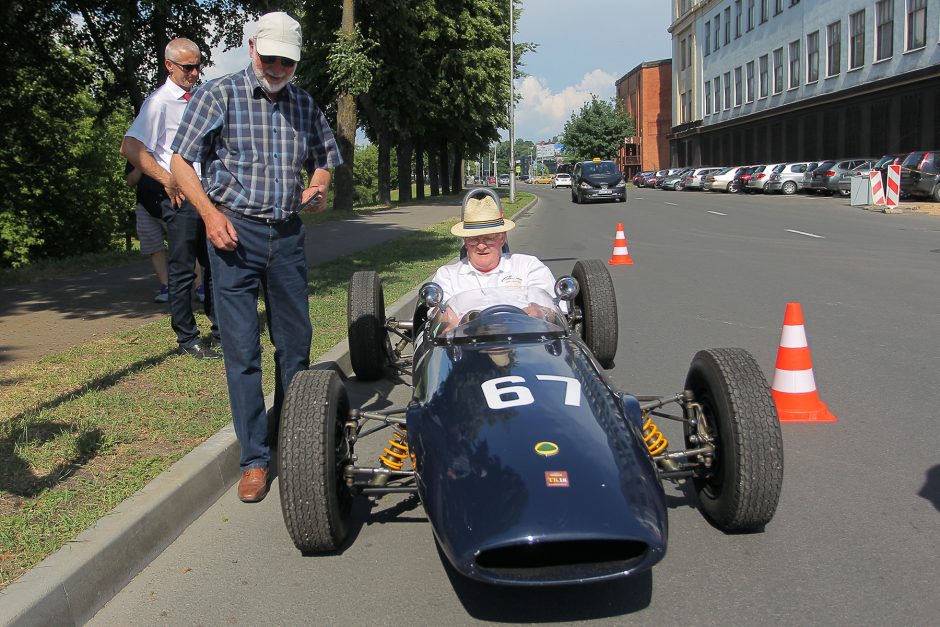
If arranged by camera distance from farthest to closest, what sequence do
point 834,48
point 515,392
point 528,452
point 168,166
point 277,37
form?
point 834,48 → point 168,166 → point 277,37 → point 515,392 → point 528,452

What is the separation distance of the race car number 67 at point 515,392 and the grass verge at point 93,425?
1662mm

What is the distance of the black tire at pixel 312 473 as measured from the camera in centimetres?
338

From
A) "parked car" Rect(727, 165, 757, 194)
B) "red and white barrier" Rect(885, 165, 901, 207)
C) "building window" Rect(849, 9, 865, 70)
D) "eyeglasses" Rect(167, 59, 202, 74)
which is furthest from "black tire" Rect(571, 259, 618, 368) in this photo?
"parked car" Rect(727, 165, 757, 194)

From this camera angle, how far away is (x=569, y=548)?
2834 millimetres

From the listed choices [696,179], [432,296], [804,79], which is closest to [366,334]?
[432,296]

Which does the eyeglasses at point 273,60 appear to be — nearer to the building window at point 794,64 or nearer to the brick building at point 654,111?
the building window at point 794,64

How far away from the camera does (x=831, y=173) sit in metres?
35.0

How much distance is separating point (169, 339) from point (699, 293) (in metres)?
6.17

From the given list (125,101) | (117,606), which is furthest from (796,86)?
(117,606)

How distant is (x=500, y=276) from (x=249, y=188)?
5.12 feet

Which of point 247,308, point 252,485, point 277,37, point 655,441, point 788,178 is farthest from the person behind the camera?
point 788,178

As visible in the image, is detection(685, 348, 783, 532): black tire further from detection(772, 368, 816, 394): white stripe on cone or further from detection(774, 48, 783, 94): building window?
detection(774, 48, 783, 94): building window

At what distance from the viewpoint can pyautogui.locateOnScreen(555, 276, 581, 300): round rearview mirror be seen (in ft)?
14.9

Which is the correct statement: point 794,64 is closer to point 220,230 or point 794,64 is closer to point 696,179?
point 696,179
